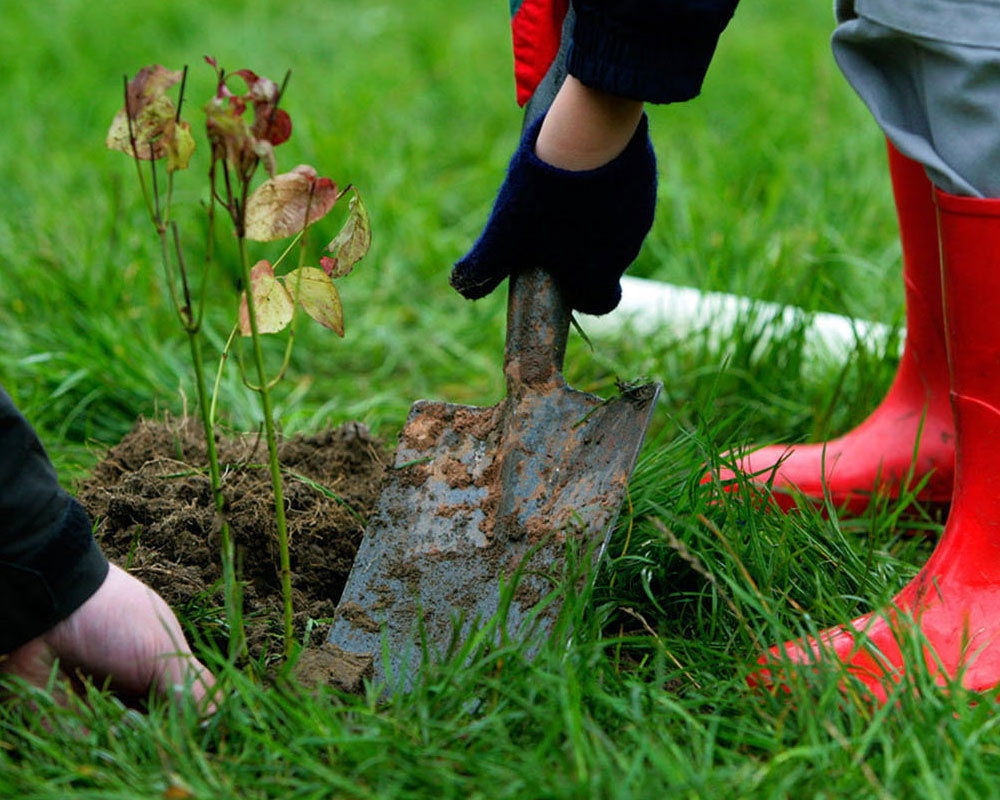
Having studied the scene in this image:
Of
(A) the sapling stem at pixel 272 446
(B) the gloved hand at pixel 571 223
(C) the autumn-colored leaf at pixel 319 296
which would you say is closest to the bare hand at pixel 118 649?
(A) the sapling stem at pixel 272 446

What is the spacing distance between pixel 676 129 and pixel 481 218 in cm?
93

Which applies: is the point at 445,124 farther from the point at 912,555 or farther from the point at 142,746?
the point at 142,746

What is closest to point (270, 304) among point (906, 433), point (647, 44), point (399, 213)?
point (647, 44)

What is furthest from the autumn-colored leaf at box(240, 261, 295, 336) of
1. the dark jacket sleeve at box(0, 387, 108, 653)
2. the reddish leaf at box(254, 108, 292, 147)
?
the dark jacket sleeve at box(0, 387, 108, 653)

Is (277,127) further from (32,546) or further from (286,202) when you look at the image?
(32,546)

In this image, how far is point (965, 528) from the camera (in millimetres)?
1560

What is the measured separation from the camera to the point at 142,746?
1.30 m

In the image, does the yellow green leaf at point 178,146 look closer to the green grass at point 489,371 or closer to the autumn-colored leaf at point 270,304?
the autumn-colored leaf at point 270,304

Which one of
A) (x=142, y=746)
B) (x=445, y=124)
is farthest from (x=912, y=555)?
(x=445, y=124)

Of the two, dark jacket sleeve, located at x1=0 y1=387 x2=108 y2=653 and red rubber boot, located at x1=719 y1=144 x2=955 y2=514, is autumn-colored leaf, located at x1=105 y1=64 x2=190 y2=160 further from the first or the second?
red rubber boot, located at x1=719 y1=144 x2=955 y2=514

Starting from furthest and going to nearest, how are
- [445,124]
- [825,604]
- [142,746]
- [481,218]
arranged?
1. [445,124]
2. [481,218]
3. [825,604]
4. [142,746]

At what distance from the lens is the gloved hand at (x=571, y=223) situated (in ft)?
5.12

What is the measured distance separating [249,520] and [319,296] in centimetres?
45

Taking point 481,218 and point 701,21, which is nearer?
point 701,21
